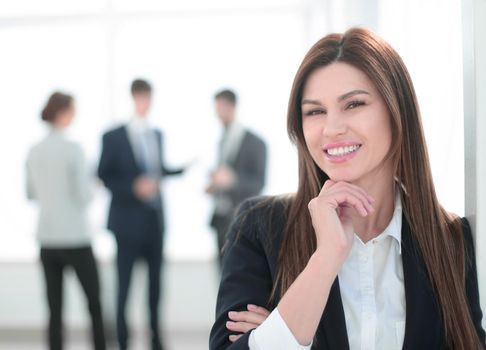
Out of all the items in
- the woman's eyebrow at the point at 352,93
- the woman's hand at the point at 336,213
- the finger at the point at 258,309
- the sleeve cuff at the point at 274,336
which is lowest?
the sleeve cuff at the point at 274,336

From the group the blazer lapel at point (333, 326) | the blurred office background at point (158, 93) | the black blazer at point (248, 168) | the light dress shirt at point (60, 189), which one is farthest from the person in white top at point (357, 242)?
the blurred office background at point (158, 93)

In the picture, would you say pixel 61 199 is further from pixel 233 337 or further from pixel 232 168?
pixel 233 337

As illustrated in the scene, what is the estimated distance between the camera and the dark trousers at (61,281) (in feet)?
12.9

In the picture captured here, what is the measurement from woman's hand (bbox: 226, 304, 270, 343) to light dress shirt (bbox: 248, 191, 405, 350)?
0.06m

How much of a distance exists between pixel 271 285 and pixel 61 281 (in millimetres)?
2713

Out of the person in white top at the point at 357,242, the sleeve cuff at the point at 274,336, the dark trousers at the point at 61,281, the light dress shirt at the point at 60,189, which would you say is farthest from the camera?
the dark trousers at the point at 61,281

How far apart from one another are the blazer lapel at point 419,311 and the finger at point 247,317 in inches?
13.0

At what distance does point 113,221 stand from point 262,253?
275 cm

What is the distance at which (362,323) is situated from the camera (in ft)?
5.05

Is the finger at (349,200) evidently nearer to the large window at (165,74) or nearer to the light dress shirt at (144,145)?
the light dress shirt at (144,145)

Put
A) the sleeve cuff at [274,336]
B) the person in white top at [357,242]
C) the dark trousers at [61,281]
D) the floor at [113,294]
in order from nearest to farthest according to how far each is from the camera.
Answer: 1. the sleeve cuff at [274,336]
2. the person in white top at [357,242]
3. the dark trousers at [61,281]
4. the floor at [113,294]

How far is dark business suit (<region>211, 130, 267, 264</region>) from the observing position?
4.55m

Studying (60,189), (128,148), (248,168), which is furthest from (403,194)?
(248,168)

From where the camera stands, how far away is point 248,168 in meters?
4.57
